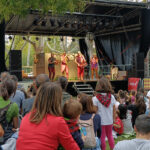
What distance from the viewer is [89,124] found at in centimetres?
275

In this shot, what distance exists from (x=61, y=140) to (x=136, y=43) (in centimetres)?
1266

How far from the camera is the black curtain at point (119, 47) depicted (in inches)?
553

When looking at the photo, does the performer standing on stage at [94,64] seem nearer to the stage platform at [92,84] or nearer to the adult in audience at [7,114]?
the stage platform at [92,84]

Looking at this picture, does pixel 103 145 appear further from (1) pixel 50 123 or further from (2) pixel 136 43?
(2) pixel 136 43

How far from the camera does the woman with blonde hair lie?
5.77ft

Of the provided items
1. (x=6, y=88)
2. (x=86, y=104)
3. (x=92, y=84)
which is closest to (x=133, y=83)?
(x=92, y=84)

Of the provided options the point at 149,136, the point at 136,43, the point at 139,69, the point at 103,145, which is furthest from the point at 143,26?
the point at 149,136

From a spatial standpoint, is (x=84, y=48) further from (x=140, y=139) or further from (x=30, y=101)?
(x=140, y=139)

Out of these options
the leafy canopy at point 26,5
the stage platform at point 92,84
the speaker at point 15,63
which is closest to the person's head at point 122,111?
the leafy canopy at point 26,5

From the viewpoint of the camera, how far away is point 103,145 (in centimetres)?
380

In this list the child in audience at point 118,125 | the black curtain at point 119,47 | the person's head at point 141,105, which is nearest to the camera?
the person's head at point 141,105

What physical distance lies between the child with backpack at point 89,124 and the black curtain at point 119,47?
37.5ft

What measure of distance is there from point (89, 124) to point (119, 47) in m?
13.2

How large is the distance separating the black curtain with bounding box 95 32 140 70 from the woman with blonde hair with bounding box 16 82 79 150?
40.7 feet
